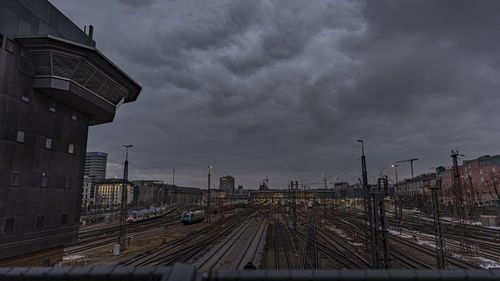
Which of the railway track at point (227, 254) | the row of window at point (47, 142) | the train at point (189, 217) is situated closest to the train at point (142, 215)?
the train at point (189, 217)

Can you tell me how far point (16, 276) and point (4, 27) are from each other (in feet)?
68.4

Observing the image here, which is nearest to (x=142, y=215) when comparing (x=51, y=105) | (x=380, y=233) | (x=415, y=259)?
(x=51, y=105)

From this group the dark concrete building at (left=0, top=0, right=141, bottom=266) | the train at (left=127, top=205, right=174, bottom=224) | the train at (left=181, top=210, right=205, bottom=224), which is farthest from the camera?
the train at (left=127, top=205, right=174, bottom=224)

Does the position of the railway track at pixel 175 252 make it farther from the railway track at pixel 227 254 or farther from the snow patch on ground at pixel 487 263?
the snow patch on ground at pixel 487 263

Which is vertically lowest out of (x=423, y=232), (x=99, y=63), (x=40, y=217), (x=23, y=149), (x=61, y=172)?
(x=423, y=232)

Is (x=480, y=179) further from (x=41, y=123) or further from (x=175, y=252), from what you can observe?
(x=41, y=123)

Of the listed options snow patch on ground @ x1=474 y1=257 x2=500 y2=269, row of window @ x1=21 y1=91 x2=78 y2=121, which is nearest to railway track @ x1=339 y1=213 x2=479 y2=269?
snow patch on ground @ x1=474 y1=257 x2=500 y2=269

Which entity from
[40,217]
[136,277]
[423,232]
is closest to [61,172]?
[40,217]

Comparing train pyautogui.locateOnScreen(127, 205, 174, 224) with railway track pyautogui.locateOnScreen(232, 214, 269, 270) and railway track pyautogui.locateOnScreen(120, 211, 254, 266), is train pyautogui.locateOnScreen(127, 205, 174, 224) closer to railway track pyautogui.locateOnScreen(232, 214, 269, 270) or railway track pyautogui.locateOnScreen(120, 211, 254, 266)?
railway track pyautogui.locateOnScreen(120, 211, 254, 266)

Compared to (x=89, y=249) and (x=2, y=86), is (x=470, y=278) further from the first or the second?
(x=89, y=249)

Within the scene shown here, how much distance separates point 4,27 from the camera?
727 inches

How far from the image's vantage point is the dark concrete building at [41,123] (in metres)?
18.5

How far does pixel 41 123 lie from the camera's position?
20.9 metres

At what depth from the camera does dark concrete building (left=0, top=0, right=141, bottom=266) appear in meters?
18.5
